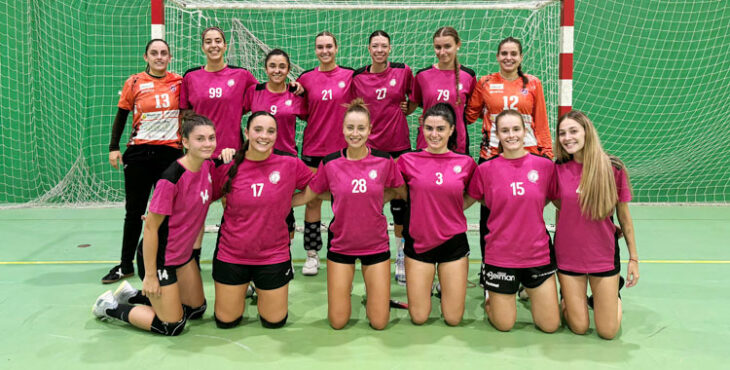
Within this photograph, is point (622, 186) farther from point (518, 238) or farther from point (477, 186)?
point (477, 186)

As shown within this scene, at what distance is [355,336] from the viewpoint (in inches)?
104

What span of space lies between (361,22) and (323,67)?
3.28m

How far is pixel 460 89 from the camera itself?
3.33 meters

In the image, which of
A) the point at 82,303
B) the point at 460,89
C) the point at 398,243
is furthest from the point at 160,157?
the point at 460,89

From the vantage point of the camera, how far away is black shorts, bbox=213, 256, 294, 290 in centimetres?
275

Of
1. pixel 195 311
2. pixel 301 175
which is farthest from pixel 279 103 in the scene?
pixel 195 311

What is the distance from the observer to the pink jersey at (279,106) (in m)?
3.45

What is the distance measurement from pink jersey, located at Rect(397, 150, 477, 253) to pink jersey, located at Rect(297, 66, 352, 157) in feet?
2.69

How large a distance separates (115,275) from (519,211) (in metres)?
2.67

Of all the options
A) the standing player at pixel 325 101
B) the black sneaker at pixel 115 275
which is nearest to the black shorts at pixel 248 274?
the standing player at pixel 325 101

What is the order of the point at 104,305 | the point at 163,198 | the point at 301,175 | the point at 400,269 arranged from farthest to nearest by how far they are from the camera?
the point at 400,269 → the point at 301,175 → the point at 104,305 → the point at 163,198

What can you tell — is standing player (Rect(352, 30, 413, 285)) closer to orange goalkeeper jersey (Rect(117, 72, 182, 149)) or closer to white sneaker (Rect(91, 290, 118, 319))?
orange goalkeeper jersey (Rect(117, 72, 182, 149))

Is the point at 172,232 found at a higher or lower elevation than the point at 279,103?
lower

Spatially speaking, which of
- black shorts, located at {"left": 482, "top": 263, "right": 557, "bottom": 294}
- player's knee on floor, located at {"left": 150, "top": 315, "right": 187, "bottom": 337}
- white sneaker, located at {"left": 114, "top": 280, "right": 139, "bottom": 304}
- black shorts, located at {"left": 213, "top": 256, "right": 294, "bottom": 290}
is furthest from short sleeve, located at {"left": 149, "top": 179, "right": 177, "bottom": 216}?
black shorts, located at {"left": 482, "top": 263, "right": 557, "bottom": 294}
